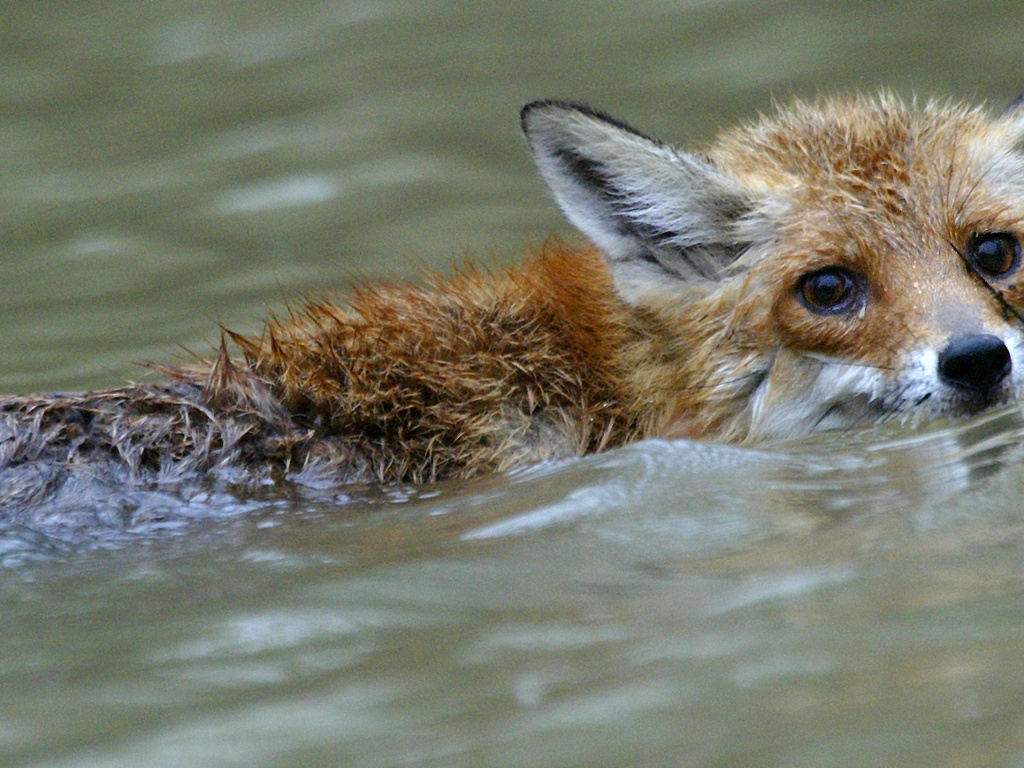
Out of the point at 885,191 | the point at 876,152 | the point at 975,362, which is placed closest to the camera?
the point at 975,362

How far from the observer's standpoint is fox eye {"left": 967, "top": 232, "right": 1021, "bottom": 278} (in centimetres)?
684

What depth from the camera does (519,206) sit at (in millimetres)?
12539

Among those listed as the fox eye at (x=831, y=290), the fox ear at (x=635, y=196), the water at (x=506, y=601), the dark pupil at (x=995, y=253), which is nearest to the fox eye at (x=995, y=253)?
the dark pupil at (x=995, y=253)

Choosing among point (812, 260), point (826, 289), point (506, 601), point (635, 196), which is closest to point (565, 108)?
point (635, 196)

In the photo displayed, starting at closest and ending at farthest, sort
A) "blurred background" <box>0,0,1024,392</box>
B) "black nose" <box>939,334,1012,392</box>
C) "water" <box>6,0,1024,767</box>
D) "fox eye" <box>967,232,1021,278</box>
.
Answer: "water" <box>6,0,1024,767</box>, "black nose" <box>939,334,1012,392</box>, "fox eye" <box>967,232,1021,278</box>, "blurred background" <box>0,0,1024,392</box>

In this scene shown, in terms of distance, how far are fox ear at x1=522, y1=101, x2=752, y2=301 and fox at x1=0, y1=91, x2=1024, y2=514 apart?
0.4 inches

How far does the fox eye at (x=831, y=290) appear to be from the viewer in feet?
22.1

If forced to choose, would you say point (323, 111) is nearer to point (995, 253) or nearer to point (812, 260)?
point (812, 260)

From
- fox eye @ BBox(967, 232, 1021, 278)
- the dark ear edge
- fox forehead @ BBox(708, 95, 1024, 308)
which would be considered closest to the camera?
fox forehead @ BBox(708, 95, 1024, 308)

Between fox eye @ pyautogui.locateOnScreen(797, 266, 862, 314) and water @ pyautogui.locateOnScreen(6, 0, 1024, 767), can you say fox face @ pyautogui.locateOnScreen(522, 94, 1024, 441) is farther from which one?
water @ pyautogui.locateOnScreen(6, 0, 1024, 767)

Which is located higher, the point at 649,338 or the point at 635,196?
the point at 635,196

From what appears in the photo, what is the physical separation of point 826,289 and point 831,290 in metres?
0.02

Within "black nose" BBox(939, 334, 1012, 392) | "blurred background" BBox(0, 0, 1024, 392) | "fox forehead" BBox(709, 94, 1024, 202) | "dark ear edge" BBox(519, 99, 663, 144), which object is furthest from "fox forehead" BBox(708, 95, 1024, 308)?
"blurred background" BBox(0, 0, 1024, 392)

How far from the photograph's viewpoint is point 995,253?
686 centimetres
